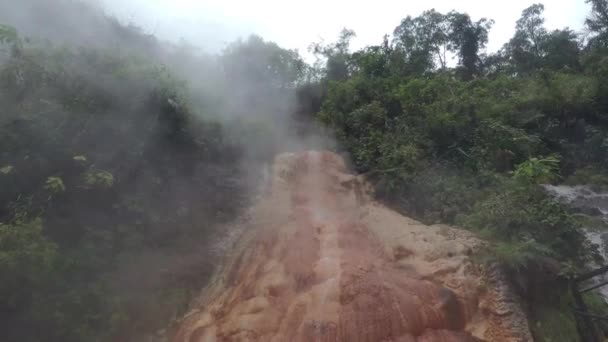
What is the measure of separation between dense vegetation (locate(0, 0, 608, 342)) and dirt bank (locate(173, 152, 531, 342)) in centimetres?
69

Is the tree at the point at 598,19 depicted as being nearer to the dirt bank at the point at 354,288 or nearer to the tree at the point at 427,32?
the tree at the point at 427,32

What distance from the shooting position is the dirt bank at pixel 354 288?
25.0 ft

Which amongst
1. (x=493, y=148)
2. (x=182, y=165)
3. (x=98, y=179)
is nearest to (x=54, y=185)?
(x=98, y=179)

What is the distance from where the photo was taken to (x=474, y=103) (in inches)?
613

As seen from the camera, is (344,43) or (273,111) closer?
(273,111)

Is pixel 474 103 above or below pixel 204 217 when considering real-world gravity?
above

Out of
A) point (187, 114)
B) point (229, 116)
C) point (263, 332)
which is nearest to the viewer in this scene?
point (263, 332)

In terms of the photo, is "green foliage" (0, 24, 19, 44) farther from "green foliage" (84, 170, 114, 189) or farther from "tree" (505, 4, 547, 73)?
"tree" (505, 4, 547, 73)

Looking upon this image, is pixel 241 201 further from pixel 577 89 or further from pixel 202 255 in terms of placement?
pixel 577 89

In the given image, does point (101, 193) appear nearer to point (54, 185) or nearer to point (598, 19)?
point (54, 185)

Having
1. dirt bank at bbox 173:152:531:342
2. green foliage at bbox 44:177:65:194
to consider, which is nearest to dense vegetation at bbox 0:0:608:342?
green foliage at bbox 44:177:65:194

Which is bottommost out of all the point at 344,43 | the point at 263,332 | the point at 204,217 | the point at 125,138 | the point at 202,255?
the point at 263,332

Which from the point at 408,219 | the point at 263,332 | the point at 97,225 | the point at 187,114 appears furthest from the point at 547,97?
the point at 97,225

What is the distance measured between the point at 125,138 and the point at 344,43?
20397 millimetres
